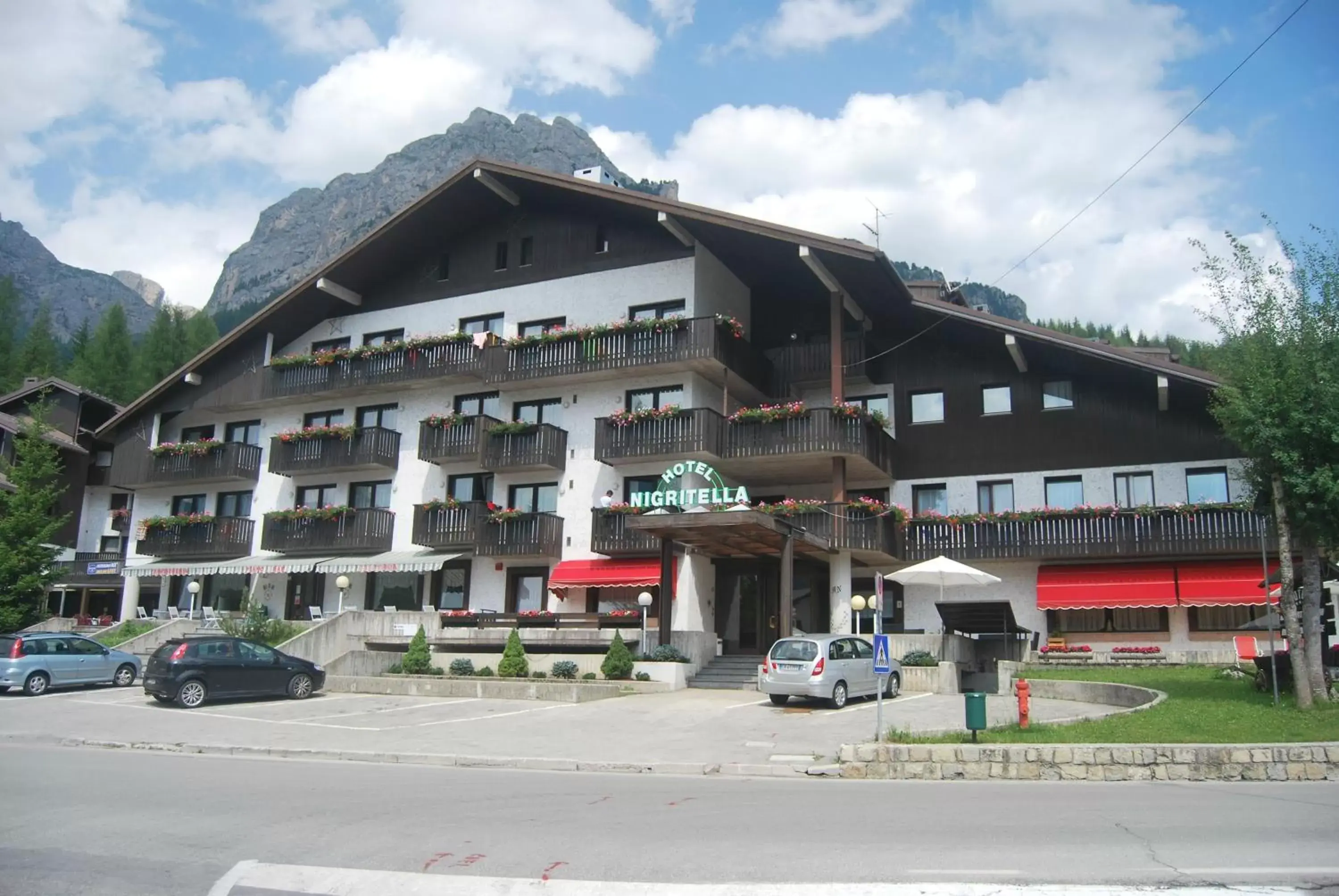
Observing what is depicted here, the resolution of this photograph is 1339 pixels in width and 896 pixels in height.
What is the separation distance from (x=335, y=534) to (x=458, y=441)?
6.10 meters

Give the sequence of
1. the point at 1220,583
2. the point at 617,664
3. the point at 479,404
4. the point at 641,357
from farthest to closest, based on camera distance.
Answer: the point at 479,404
the point at 641,357
the point at 1220,583
the point at 617,664

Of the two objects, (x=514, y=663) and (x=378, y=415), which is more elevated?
(x=378, y=415)

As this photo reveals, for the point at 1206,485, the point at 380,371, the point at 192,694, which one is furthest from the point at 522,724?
the point at 1206,485

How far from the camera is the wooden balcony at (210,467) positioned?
A: 4212cm

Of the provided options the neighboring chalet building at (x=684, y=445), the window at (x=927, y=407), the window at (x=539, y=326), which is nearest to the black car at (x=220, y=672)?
the neighboring chalet building at (x=684, y=445)

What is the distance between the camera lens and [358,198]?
165 meters

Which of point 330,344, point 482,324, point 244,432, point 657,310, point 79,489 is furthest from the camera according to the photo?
point 79,489

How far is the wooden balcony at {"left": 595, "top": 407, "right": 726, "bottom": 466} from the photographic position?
32.8 metres

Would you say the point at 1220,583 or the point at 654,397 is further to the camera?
the point at 654,397

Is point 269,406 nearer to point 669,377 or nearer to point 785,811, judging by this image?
point 669,377

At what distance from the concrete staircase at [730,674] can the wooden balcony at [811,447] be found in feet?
20.5

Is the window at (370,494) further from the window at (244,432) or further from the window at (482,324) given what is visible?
the window at (482,324)

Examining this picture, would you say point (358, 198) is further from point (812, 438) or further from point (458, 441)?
point (812, 438)

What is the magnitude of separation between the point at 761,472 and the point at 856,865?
87.7 ft
